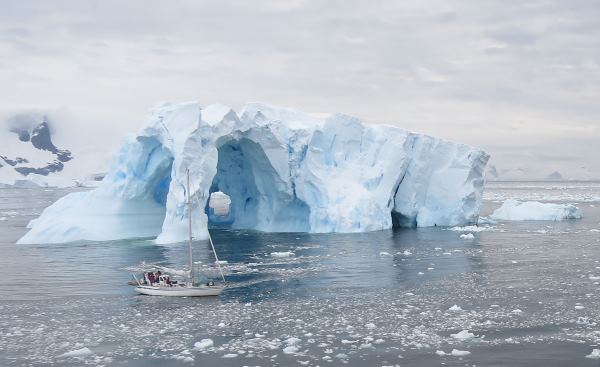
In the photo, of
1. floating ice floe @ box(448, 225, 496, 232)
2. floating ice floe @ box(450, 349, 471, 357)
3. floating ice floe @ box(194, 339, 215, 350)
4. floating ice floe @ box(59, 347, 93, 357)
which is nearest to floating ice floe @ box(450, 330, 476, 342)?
floating ice floe @ box(450, 349, 471, 357)

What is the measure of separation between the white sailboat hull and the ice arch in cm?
1728

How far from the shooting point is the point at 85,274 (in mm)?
23594

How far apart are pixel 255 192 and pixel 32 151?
489 feet

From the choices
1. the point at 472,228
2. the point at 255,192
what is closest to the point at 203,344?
the point at 255,192

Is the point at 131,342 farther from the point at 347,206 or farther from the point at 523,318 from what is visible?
the point at 347,206

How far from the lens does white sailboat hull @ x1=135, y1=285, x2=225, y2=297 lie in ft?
65.4

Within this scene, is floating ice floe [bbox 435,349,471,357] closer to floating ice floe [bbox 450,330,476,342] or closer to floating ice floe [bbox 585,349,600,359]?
floating ice floe [bbox 450,330,476,342]

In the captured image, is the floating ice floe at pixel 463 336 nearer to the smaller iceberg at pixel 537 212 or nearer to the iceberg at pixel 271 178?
the iceberg at pixel 271 178

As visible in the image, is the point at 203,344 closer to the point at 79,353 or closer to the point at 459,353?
the point at 79,353

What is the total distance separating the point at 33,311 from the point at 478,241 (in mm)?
22335

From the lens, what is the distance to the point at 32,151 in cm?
17388

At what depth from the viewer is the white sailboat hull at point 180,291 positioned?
65.4 ft

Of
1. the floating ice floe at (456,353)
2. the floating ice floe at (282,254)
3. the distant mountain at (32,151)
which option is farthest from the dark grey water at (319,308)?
the distant mountain at (32,151)

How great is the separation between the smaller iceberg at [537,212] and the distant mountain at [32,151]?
430 ft
